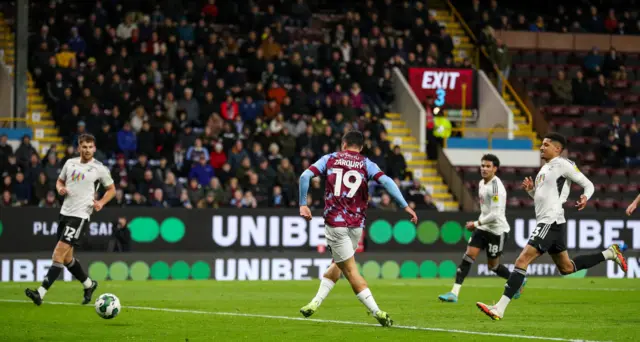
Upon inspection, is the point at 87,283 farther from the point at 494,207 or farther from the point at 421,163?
the point at 421,163

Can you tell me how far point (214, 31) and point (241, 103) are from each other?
4.02 metres

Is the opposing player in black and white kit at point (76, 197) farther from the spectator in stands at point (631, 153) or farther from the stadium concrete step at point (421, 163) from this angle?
the spectator in stands at point (631, 153)

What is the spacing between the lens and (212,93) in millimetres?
30500

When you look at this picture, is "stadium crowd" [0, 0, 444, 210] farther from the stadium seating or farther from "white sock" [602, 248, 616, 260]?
"white sock" [602, 248, 616, 260]

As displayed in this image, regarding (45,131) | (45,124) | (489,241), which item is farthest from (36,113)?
(489,241)

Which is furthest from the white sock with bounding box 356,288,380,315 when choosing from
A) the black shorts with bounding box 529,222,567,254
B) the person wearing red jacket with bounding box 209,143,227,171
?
the person wearing red jacket with bounding box 209,143,227,171

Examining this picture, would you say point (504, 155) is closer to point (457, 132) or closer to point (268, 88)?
point (457, 132)

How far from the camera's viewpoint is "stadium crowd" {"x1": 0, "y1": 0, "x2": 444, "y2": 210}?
27109 millimetres

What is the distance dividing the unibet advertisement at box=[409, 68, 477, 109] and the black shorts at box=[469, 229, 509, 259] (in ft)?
53.3

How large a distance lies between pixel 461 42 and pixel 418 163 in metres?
7.17

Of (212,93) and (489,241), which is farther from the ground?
(212,93)

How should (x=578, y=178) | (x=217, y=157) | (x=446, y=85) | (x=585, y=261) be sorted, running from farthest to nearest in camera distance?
(x=446, y=85) < (x=217, y=157) < (x=585, y=261) < (x=578, y=178)

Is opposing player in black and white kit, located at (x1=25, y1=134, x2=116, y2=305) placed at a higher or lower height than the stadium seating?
lower

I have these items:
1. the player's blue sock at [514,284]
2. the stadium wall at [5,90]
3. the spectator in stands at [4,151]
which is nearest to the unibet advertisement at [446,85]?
the stadium wall at [5,90]
